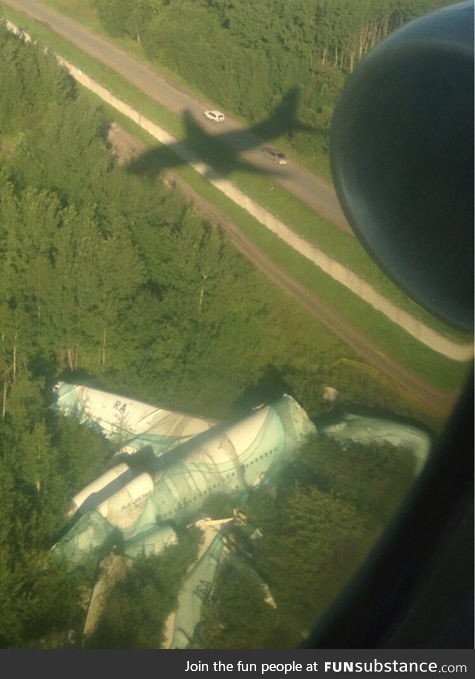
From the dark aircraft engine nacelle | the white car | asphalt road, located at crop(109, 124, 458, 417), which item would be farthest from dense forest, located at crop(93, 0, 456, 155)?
the dark aircraft engine nacelle

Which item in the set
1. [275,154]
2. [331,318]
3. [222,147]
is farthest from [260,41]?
[331,318]

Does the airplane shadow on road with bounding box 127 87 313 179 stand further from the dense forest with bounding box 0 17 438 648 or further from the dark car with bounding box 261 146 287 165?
the dense forest with bounding box 0 17 438 648

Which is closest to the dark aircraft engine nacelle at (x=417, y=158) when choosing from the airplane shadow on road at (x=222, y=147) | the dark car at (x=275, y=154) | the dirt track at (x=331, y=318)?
the dirt track at (x=331, y=318)

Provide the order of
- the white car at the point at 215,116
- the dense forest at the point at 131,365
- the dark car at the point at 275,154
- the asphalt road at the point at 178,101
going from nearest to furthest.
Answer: the dense forest at the point at 131,365
the asphalt road at the point at 178,101
the dark car at the point at 275,154
the white car at the point at 215,116

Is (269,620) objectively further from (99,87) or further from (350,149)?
(99,87)

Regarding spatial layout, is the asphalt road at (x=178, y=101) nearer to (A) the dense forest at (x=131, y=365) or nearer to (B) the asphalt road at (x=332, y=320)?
(B) the asphalt road at (x=332, y=320)

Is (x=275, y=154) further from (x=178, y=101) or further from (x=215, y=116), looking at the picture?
(x=178, y=101)
